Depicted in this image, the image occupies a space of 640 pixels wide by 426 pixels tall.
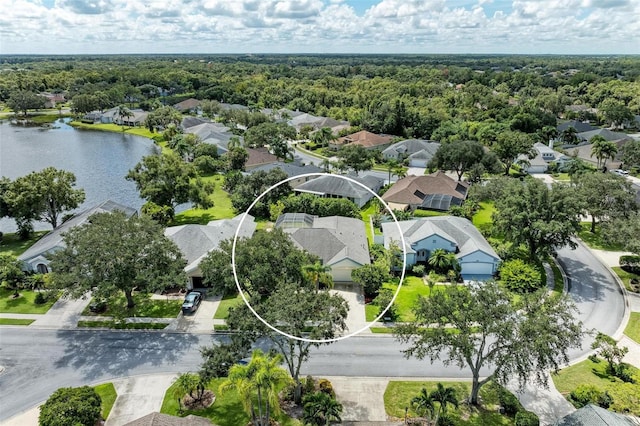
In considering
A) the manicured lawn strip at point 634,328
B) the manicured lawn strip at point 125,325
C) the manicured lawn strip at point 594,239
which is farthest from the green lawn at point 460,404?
the manicured lawn strip at point 594,239

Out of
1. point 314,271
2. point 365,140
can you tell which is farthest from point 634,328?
point 365,140

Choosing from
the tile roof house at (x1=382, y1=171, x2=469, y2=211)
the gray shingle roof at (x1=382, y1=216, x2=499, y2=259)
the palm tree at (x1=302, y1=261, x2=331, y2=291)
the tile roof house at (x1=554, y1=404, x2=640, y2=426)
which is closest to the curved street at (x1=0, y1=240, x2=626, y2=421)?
the palm tree at (x1=302, y1=261, x2=331, y2=291)

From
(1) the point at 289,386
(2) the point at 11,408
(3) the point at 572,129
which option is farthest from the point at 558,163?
(2) the point at 11,408

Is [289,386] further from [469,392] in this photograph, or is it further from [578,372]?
[578,372]

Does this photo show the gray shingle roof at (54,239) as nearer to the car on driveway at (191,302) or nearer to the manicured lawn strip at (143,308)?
the manicured lawn strip at (143,308)

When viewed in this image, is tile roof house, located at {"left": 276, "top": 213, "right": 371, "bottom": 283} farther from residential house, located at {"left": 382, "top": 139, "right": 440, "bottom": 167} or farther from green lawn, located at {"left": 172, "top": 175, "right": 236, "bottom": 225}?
residential house, located at {"left": 382, "top": 139, "right": 440, "bottom": 167}

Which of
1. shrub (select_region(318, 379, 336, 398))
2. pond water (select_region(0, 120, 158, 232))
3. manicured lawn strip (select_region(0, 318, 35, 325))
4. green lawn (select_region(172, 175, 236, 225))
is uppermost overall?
shrub (select_region(318, 379, 336, 398))
